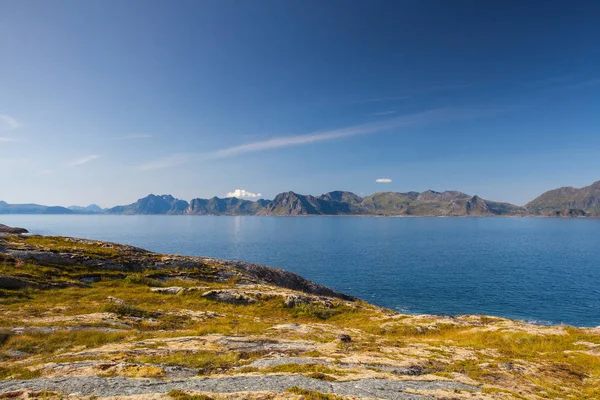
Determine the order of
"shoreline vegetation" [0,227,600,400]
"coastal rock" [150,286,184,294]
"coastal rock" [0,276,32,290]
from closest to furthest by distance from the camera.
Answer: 1. "shoreline vegetation" [0,227,600,400]
2. "coastal rock" [0,276,32,290]
3. "coastal rock" [150,286,184,294]

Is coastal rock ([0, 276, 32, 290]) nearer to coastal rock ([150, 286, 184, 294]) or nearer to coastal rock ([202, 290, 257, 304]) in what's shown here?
coastal rock ([150, 286, 184, 294])

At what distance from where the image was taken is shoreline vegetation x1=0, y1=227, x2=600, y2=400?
13.7 meters

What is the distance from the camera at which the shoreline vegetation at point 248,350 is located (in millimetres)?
13672

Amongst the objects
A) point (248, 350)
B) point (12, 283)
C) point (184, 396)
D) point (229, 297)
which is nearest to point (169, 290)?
point (229, 297)

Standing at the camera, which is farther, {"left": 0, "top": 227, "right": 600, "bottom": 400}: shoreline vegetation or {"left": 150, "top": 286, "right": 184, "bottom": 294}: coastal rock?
{"left": 150, "top": 286, "right": 184, "bottom": 294}: coastal rock

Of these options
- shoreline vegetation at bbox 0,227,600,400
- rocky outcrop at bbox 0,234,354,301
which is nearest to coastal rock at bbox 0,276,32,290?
shoreline vegetation at bbox 0,227,600,400

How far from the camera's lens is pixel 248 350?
20125 millimetres

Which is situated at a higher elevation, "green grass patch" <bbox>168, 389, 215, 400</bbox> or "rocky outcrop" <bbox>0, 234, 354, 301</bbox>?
"green grass patch" <bbox>168, 389, 215, 400</bbox>

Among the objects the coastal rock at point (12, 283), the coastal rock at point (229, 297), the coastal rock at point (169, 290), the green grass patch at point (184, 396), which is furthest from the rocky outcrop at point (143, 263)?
the green grass patch at point (184, 396)

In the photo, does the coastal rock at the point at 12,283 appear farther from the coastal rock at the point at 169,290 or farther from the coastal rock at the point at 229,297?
the coastal rock at the point at 229,297

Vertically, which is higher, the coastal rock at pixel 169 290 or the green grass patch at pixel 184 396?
the green grass patch at pixel 184 396

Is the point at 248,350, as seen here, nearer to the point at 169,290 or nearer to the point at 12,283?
the point at 169,290

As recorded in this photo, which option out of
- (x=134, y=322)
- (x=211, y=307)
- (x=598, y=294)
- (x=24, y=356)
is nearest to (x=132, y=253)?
(x=211, y=307)

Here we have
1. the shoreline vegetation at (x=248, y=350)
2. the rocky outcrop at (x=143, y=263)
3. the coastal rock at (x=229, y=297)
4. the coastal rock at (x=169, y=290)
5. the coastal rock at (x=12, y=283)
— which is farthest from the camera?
the rocky outcrop at (x=143, y=263)
